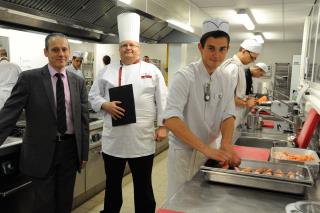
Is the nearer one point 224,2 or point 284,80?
point 224,2

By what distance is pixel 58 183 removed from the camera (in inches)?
75.9

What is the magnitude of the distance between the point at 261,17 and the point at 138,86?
12.2 ft

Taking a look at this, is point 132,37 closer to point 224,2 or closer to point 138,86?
point 138,86

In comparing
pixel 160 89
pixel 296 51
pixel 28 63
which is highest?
pixel 296 51

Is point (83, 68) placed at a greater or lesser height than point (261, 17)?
lesser

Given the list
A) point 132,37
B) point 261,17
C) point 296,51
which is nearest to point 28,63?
point 132,37

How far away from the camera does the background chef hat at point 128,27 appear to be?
2.21m

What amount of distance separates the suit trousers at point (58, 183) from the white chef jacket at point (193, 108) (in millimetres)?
721

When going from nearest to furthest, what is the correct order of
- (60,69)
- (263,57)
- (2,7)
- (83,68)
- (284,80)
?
(60,69) < (2,7) < (83,68) < (284,80) < (263,57)

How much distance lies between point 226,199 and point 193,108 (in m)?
0.53

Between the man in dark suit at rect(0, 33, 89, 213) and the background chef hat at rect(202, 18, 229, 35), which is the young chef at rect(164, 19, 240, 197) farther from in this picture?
the man in dark suit at rect(0, 33, 89, 213)

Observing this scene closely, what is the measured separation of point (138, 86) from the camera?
214cm

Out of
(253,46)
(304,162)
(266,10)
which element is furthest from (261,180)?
(266,10)

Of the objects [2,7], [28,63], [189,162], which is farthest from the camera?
[28,63]
